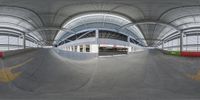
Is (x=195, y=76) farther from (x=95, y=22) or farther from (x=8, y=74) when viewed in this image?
(x=8, y=74)

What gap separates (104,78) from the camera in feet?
6.84

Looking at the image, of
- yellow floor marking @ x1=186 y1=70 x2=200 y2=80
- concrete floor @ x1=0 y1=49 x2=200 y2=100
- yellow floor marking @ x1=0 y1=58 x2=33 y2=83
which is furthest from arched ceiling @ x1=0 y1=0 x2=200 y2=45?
yellow floor marking @ x1=186 y1=70 x2=200 y2=80

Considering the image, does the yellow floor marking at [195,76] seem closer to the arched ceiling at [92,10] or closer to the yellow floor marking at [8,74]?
the arched ceiling at [92,10]

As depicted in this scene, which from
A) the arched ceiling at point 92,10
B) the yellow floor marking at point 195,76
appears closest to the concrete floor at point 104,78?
the yellow floor marking at point 195,76

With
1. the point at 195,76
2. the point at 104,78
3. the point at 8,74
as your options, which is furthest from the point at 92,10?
the point at 195,76

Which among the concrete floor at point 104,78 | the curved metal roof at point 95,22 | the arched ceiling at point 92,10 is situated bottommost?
the concrete floor at point 104,78

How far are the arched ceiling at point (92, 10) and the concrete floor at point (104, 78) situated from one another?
335 millimetres

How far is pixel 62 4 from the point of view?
5.41 ft

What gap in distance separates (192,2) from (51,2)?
113 centimetres

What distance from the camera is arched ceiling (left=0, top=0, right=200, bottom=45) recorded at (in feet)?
5.38

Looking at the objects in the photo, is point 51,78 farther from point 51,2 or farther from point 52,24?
point 51,2

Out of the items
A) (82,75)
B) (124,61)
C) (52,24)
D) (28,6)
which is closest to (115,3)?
(52,24)

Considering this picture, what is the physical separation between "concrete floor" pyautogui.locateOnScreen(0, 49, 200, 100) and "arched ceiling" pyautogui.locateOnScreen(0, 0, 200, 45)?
0.34m

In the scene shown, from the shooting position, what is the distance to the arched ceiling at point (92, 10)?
5.38 feet
